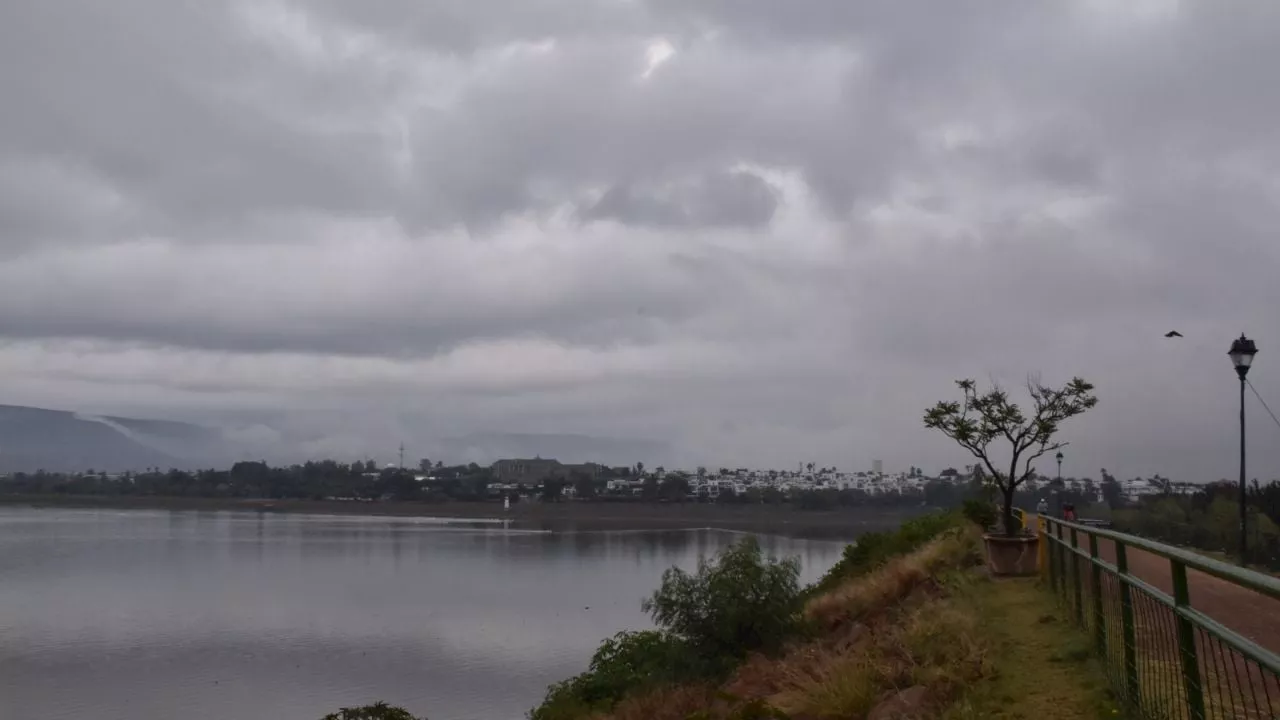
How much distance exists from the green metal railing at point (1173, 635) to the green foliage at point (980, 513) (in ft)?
29.8

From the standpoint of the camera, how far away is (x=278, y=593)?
52.3m

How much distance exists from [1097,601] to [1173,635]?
261 cm

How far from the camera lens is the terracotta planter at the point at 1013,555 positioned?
14.1 m

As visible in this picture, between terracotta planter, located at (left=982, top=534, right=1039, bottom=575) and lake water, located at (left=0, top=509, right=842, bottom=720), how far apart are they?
330cm

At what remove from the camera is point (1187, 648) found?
5.05 m

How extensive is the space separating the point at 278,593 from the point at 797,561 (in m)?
43.4

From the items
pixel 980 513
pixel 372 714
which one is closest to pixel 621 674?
pixel 372 714

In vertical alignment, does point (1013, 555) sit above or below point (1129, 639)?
below

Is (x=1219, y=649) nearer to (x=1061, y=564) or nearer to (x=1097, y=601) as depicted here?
(x=1097, y=601)

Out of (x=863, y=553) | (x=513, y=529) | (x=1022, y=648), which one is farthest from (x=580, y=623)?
(x=513, y=529)

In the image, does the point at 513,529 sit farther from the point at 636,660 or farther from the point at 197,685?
the point at 636,660

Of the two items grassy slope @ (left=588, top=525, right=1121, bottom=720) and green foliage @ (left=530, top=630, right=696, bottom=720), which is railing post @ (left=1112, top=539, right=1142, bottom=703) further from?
green foliage @ (left=530, top=630, right=696, bottom=720)

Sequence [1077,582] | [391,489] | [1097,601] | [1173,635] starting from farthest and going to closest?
1. [391,489]
2. [1077,582]
3. [1097,601]
4. [1173,635]

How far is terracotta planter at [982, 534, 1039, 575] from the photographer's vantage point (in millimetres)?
14141
